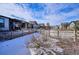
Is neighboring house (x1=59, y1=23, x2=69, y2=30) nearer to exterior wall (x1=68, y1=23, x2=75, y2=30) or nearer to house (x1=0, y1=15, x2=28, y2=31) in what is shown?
exterior wall (x1=68, y1=23, x2=75, y2=30)

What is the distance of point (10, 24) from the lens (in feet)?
6.23

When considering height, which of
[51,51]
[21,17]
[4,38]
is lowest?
[51,51]

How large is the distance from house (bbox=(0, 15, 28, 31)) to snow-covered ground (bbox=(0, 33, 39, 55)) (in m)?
0.12

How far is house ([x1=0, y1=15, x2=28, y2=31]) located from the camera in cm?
187

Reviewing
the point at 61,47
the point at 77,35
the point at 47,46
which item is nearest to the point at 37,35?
the point at 47,46

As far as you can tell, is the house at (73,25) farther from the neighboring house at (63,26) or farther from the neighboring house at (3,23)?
the neighboring house at (3,23)

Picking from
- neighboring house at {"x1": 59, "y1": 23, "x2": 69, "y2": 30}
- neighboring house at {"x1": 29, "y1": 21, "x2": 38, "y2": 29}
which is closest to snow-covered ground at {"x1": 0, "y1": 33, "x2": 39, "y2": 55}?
neighboring house at {"x1": 29, "y1": 21, "x2": 38, "y2": 29}

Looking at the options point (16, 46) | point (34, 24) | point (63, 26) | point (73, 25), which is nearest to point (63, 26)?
point (63, 26)

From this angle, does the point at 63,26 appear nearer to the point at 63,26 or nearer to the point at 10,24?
the point at 63,26

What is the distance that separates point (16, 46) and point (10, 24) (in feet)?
0.79

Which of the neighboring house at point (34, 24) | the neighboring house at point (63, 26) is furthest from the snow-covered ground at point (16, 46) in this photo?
the neighboring house at point (63, 26)

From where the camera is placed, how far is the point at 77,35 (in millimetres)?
1882

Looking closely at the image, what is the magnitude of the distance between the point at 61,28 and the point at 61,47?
0.20m

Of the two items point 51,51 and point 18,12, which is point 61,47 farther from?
point 18,12
